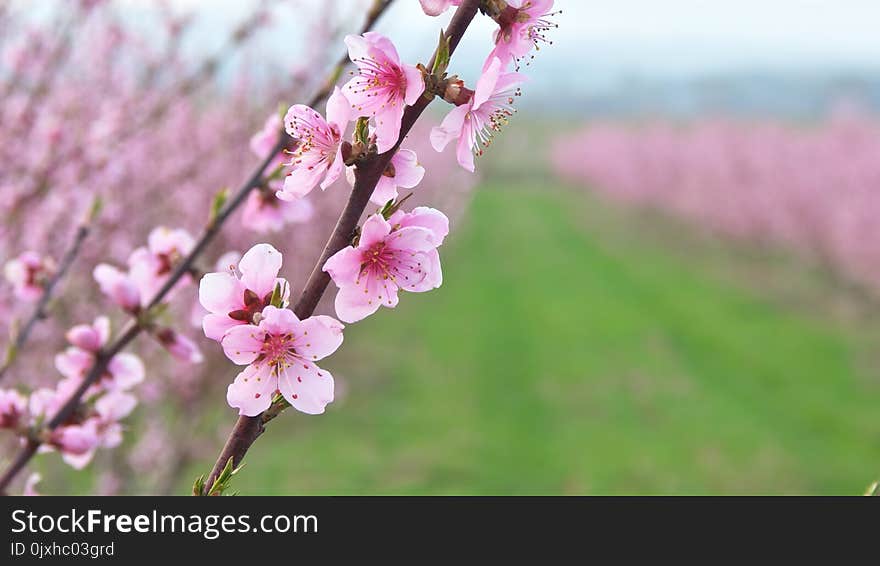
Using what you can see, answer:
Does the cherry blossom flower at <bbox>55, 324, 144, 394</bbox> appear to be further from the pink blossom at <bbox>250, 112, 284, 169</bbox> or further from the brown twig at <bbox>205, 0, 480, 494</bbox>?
the brown twig at <bbox>205, 0, 480, 494</bbox>

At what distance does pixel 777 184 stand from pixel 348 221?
1949 centimetres

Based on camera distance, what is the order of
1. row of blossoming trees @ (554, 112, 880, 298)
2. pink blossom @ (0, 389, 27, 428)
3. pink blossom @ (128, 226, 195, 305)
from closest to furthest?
pink blossom @ (0, 389, 27, 428), pink blossom @ (128, 226, 195, 305), row of blossoming trees @ (554, 112, 880, 298)

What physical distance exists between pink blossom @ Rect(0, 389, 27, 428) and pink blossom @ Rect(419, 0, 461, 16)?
1071 millimetres

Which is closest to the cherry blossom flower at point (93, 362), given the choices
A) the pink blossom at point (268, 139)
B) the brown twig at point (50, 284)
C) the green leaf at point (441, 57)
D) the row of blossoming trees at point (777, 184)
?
the brown twig at point (50, 284)

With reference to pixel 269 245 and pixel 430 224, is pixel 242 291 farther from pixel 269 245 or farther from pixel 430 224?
pixel 430 224


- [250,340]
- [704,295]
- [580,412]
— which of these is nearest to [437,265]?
[250,340]

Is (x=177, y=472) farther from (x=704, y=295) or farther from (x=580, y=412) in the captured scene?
(x=704, y=295)

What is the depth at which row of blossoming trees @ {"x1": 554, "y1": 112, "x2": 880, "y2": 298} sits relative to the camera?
14.5m

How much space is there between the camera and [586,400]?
411 inches

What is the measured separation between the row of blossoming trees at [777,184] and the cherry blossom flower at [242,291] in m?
13.4

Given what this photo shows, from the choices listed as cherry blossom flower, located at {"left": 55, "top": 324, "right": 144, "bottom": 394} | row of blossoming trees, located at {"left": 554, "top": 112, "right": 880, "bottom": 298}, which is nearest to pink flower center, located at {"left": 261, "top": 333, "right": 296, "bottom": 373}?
cherry blossom flower, located at {"left": 55, "top": 324, "right": 144, "bottom": 394}

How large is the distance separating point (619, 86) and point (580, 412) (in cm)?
11623

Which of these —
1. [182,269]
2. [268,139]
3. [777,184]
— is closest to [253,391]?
[182,269]

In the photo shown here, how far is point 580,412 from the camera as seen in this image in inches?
395
